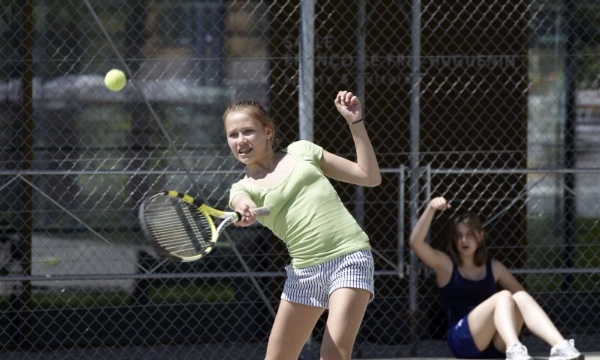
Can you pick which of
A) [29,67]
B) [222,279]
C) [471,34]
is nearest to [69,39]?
[29,67]

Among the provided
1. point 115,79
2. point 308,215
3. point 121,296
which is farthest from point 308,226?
point 121,296

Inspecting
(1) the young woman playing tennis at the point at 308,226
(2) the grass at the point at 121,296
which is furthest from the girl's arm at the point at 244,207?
(2) the grass at the point at 121,296

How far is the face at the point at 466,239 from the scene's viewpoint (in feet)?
20.2

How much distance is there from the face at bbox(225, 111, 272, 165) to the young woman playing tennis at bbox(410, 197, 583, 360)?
2016 mm

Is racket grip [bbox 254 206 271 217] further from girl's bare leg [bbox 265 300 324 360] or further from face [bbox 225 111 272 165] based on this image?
girl's bare leg [bbox 265 300 324 360]

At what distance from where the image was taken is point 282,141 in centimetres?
652

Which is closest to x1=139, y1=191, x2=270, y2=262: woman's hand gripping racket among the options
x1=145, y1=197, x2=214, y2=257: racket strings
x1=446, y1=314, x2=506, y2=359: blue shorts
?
x1=145, y1=197, x2=214, y2=257: racket strings

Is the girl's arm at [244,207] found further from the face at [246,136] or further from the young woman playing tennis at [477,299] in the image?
the young woman playing tennis at [477,299]

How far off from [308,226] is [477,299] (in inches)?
94.4

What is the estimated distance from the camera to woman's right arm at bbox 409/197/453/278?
5.91 meters

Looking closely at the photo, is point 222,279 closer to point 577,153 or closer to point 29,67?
point 29,67

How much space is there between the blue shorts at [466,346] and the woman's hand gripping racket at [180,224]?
92.0 inches

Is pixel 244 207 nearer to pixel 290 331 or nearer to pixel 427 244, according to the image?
pixel 290 331

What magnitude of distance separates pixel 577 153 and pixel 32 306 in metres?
3.31
